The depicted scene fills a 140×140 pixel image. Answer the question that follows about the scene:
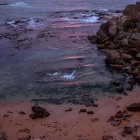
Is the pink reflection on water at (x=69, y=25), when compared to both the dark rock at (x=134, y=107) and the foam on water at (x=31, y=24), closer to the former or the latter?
the foam on water at (x=31, y=24)

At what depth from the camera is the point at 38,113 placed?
631 inches

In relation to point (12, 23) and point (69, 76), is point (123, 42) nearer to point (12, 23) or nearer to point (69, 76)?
point (69, 76)

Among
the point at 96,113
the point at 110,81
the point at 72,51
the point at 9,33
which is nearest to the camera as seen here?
the point at 96,113

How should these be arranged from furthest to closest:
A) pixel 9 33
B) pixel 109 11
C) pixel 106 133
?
pixel 109 11, pixel 9 33, pixel 106 133

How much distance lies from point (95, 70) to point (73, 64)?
1595 millimetres

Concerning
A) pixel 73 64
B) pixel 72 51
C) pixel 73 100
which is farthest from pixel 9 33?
pixel 73 100

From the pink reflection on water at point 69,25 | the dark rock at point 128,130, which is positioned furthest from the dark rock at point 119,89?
the pink reflection on water at point 69,25

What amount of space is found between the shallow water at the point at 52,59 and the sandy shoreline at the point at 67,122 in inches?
38.9

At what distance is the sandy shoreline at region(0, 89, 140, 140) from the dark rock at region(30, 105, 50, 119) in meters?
0.18

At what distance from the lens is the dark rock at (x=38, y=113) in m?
16.0

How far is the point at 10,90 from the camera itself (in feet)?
62.4

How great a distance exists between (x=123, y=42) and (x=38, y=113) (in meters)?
10.5

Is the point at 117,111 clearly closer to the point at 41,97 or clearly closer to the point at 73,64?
the point at 41,97

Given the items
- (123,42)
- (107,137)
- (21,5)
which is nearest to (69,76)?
(123,42)
